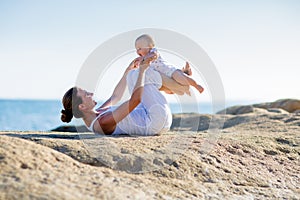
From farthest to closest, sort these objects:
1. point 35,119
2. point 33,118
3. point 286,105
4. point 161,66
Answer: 1. point 33,118
2. point 35,119
3. point 286,105
4. point 161,66

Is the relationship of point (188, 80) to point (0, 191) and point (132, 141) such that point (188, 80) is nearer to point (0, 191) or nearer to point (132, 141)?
point (132, 141)

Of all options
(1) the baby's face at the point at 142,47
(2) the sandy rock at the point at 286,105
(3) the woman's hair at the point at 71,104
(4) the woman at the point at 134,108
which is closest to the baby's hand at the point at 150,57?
(4) the woman at the point at 134,108

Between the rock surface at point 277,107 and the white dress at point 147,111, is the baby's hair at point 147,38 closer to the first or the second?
the white dress at point 147,111

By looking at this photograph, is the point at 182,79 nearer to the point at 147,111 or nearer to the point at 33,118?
the point at 147,111

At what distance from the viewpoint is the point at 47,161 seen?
407 centimetres

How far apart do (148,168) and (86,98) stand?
1.83 metres

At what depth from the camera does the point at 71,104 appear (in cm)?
601

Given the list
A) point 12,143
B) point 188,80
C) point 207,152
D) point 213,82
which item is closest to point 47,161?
point 12,143

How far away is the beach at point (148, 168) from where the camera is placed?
373 cm

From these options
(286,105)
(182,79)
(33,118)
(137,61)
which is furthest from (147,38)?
(33,118)

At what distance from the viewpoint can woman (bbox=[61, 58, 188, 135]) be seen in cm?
574

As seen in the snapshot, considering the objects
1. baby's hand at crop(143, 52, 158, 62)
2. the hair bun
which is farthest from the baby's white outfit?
the hair bun

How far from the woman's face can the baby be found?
2.75ft

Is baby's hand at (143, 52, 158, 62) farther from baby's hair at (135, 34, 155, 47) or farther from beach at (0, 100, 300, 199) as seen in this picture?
beach at (0, 100, 300, 199)
